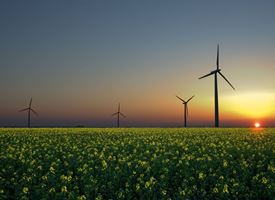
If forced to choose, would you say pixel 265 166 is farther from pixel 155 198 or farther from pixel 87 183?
pixel 87 183

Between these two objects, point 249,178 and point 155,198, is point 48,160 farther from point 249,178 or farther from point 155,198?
point 249,178

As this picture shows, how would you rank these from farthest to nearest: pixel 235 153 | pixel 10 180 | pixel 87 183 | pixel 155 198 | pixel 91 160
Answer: pixel 235 153
pixel 91 160
pixel 10 180
pixel 87 183
pixel 155 198

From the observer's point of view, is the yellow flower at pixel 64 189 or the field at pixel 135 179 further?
the field at pixel 135 179

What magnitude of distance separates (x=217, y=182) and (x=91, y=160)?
620 centimetres

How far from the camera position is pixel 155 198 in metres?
13.5

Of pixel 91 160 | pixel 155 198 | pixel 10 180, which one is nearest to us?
pixel 155 198

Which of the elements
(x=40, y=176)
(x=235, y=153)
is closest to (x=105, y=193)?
(x=40, y=176)

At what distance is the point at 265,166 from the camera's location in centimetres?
1900

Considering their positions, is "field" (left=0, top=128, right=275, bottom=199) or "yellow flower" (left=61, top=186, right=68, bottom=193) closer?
"yellow flower" (left=61, top=186, right=68, bottom=193)

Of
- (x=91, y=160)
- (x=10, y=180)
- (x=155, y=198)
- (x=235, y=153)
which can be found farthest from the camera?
(x=235, y=153)

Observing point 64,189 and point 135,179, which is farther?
point 135,179

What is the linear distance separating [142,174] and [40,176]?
4198mm

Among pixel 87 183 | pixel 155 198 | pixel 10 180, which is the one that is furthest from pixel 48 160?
pixel 155 198

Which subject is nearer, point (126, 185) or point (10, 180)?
point (126, 185)
